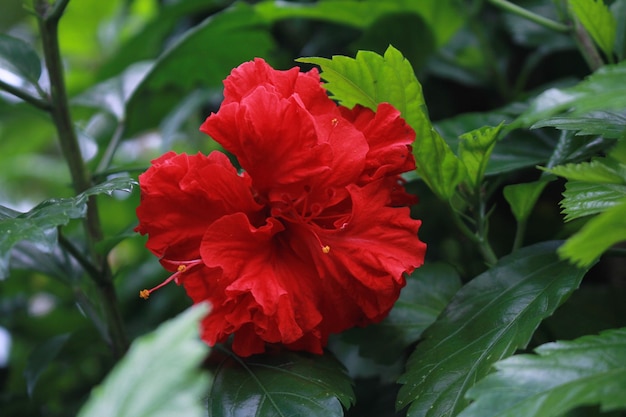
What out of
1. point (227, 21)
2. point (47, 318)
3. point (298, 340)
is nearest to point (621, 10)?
point (227, 21)

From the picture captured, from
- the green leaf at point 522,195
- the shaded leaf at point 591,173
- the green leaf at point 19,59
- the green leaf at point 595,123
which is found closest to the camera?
the shaded leaf at point 591,173

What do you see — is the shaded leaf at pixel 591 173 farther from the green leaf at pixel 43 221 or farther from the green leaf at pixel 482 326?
the green leaf at pixel 43 221

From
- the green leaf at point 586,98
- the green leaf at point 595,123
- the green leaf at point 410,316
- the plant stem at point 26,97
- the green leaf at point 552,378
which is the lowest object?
the green leaf at point 410,316

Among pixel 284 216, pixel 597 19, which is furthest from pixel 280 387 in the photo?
pixel 597 19

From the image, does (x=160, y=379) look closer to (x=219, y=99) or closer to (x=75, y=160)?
(x=75, y=160)

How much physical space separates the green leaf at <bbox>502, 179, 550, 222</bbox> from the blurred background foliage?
0.04 meters

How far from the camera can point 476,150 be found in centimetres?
69

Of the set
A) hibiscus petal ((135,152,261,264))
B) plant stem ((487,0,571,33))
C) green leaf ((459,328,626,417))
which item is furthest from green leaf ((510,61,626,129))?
plant stem ((487,0,571,33))

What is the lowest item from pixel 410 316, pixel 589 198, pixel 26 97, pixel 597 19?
pixel 410 316

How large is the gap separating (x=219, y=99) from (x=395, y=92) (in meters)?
0.80

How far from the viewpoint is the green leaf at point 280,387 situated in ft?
2.08

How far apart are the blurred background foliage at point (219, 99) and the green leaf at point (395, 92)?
0.40 ft

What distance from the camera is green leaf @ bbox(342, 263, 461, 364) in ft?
2.55

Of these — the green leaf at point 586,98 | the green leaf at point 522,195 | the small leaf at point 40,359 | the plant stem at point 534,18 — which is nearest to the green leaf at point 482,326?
the green leaf at point 522,195
